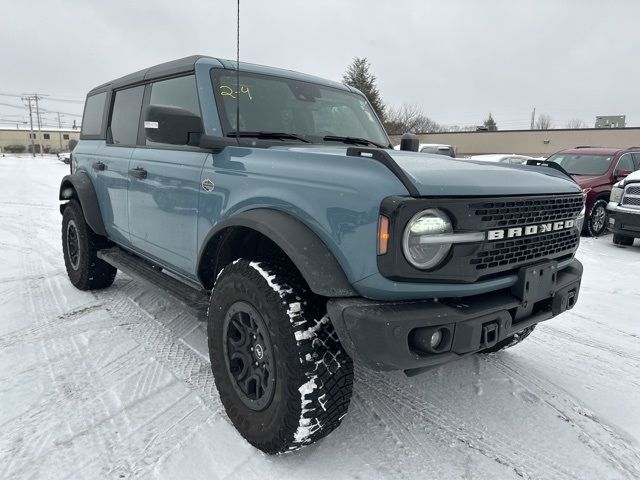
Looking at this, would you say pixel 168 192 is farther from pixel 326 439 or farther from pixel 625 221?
pixel 625 221

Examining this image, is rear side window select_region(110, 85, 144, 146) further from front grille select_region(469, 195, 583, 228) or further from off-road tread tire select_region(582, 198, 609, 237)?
off-road tread tire select_region(582, 198, 609, 237)

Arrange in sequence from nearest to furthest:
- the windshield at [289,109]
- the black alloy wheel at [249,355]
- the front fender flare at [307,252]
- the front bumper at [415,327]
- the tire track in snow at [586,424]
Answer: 1. the front bumper at [415,327]
2. the front fender flare at [307,252]
3. the black alloy wheel at [249,355]
4. the tire track in snow at [586,424]
5. the windshield at [289,109]

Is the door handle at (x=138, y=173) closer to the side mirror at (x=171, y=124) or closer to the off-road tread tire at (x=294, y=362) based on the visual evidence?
the side mirror at (x=171, y=124)

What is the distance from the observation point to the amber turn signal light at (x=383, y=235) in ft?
5.85

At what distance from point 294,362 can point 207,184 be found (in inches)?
47.7

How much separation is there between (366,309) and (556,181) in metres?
1.38

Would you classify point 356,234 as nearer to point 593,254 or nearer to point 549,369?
point 549,369

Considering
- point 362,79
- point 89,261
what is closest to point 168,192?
point 89,261

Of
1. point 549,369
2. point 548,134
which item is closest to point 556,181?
point 549,369

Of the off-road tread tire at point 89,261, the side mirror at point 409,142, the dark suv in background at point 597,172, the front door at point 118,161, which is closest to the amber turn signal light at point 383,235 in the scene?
the side mirror at point 409,142

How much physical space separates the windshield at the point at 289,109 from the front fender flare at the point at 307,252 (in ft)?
2.79

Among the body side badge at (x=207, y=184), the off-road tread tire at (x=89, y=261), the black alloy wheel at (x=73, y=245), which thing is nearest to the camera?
the body side badge at (x=207, y=184)

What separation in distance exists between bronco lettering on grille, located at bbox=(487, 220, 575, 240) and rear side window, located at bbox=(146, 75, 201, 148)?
1872 millimetres

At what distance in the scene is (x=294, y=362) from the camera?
1979mm
